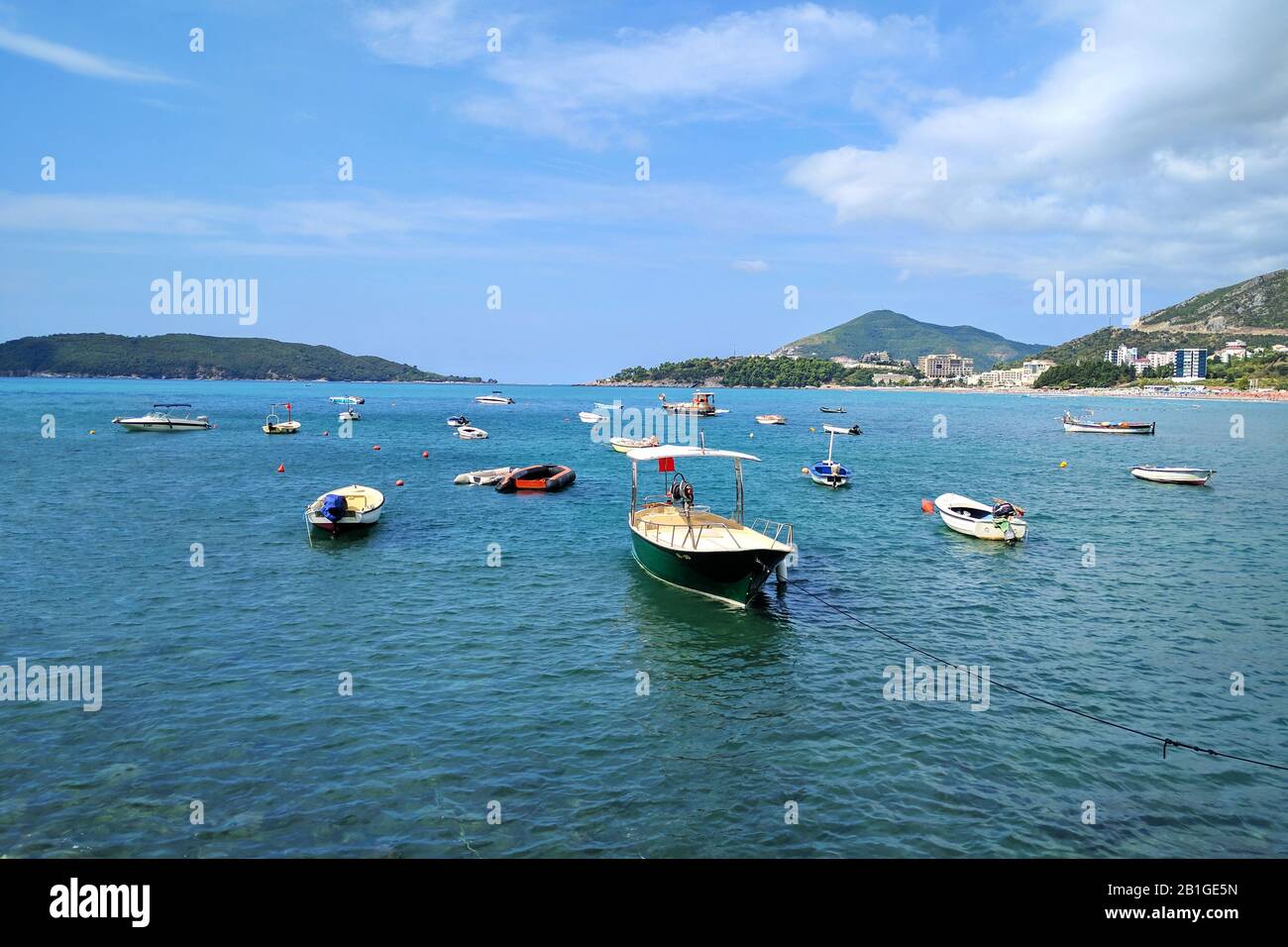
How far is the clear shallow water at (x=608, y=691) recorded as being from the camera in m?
13.3

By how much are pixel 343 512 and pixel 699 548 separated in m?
19.0

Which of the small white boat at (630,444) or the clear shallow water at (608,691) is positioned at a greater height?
the small white boat at (630,444)

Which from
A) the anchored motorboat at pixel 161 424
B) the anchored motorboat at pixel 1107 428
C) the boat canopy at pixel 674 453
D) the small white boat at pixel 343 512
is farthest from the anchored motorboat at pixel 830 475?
the anchored motorboat at pixel 161 424

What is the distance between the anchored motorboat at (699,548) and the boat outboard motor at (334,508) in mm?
14516

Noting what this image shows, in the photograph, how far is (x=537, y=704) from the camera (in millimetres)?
18188

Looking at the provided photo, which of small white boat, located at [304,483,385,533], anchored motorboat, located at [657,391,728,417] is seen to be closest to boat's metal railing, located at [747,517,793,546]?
small white boat, located at [304,483,385,533]

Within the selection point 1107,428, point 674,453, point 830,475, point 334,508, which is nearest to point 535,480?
point 334,508

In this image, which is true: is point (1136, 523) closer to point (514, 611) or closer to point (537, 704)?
point (514, 611)

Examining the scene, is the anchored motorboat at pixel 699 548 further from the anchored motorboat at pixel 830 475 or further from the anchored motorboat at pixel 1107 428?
the anchored motorboat at pixel 1107 428

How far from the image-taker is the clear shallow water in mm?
13281

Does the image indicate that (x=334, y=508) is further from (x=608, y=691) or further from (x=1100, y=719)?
(x=1100, y=719)

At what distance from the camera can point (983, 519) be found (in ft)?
124

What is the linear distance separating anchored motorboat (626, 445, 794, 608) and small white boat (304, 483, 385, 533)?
1434 centimetres
